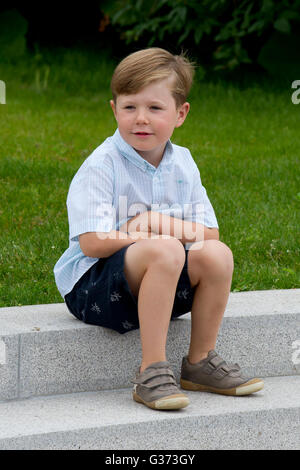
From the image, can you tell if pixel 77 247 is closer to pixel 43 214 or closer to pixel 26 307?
pixel 26 307

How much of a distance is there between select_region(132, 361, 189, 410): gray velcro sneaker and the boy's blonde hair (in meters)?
1.00

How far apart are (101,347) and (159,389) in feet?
1.16

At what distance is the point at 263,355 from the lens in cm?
310

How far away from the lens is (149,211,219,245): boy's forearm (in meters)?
2.82

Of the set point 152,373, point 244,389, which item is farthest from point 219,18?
point 152,373

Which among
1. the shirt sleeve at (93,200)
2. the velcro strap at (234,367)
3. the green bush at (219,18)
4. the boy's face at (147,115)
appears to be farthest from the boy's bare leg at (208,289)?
the green bush at (219,18)

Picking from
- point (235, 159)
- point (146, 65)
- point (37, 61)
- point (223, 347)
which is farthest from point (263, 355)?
point (37, 61)

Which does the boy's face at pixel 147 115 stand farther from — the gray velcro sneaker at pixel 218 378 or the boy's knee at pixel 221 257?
the gray velcro sneaker at pixel 218 378

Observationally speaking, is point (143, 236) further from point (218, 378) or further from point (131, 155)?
point (218, 378)

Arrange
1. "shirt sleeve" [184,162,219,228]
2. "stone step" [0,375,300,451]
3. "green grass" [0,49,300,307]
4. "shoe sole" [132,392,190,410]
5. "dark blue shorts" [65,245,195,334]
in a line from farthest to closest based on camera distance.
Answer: "green grass" [0,49,300,307]
"shirt sleeve" [184,162,219,228]
"dark blue shorts" [65,245,195,334]
"shoe sole" [132,392,190,410]
"stone step" [0,375,300,451]

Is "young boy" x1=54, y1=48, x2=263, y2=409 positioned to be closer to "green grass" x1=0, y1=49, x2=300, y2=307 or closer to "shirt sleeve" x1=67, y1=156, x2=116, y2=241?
"shirt sleeve" x1=67, y1=156, x2=116, y2=241

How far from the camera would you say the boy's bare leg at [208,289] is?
2.73 m

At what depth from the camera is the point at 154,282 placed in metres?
2.61

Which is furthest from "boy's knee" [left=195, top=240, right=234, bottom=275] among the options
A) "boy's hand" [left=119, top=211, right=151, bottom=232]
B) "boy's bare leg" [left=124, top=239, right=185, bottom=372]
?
"boy's hand" [left=119, top=211, right=151, bottom=232]
